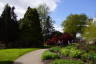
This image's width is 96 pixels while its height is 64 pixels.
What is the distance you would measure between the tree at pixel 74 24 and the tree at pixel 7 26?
39261 millimetres

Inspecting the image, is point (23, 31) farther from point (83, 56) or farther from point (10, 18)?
point (83, 56)

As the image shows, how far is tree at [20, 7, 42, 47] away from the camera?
53.4m

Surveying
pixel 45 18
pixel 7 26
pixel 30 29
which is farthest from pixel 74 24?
pixel 7 26

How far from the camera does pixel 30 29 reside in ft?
174

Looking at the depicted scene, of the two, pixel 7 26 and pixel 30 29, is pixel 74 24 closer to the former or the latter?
pixel 30 29

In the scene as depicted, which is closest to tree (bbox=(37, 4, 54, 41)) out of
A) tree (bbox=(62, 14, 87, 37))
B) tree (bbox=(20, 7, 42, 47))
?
tree (bbox=(62, 14, 87, 37))

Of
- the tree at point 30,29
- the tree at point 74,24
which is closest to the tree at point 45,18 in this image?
the tree at point 74,24

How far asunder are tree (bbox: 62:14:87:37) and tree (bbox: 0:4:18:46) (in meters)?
39.3

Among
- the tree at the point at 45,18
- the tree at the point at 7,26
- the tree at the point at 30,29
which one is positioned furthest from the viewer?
the tree at the point at 45,18

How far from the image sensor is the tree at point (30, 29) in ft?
175

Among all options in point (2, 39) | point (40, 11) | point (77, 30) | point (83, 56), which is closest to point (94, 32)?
point (83, 56)

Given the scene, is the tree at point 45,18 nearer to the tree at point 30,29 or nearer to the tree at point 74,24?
the tree at point 74,24

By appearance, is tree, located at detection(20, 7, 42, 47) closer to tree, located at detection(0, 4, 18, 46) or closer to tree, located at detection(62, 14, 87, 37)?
tree, located at detection(0, 4, 18, 46)

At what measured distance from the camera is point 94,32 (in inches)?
1507
